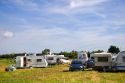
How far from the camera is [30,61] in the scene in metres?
50.2

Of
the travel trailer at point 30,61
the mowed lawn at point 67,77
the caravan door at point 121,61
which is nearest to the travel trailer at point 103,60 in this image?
the caravan door at point 121,61

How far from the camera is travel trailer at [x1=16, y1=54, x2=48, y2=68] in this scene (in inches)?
1945

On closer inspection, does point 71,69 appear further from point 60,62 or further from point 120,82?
point 60,62

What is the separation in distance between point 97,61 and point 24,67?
54.6 feet

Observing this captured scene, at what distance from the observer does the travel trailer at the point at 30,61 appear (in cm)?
4941

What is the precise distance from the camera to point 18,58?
162 feet

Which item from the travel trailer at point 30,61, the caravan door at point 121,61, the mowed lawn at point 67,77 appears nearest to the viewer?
the mowed lawn at point 67,77

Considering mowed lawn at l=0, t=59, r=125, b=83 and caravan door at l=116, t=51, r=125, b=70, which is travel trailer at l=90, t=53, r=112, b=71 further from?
mowed lawn at l=0, t=59, r=125, b=83

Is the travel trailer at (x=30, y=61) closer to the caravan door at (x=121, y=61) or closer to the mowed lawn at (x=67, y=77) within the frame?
the mowed lawn at (x=67, y=77)

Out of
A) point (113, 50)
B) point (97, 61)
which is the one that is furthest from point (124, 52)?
point (113, 50)

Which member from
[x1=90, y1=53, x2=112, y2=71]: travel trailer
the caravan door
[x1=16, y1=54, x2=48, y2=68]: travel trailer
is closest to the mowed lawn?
the caravan door

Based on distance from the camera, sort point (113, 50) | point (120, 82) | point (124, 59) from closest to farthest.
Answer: point (120, 82), point (124, 59), point (113, 50)

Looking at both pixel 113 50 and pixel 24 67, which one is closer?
pixel 24 67

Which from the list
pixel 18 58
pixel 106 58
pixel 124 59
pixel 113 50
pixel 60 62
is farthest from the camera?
pixel 113 50
